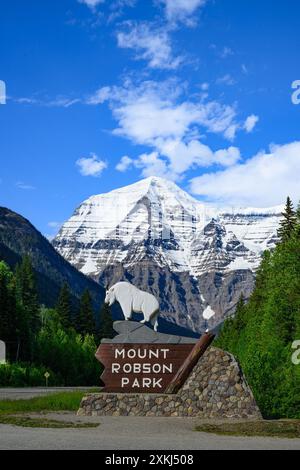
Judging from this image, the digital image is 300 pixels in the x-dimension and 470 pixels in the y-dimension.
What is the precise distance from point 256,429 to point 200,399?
4.92m

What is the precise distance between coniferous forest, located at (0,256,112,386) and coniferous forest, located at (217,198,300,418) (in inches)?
849

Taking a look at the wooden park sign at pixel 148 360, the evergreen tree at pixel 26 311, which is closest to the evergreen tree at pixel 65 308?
the evergreen tree at pixel 26 311

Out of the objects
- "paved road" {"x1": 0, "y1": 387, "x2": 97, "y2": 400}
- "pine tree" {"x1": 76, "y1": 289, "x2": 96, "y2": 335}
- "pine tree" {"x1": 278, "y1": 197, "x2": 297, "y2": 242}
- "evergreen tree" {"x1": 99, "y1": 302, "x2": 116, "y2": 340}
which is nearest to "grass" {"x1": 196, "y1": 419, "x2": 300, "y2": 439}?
"paved road" {"x1": 0, "y1": 387, "x2": 97, "y2": 400}

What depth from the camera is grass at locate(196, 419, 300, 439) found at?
20.3 meters

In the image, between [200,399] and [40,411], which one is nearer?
[200,399]

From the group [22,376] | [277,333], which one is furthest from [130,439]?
[22,376]

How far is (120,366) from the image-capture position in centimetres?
2686

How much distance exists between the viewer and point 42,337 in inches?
3652

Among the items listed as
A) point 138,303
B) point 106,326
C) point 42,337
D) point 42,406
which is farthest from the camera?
point 106,326

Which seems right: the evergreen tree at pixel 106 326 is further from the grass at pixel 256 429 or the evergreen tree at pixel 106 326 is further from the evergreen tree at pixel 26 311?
the grass at pixel 256 429

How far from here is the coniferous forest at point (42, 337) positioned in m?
76.9

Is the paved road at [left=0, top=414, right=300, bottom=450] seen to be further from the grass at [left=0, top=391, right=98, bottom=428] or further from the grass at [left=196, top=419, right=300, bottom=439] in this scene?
the grass at [left=0, top=391, right=98, bottom=428]

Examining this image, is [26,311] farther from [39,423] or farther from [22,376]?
[39,423]
